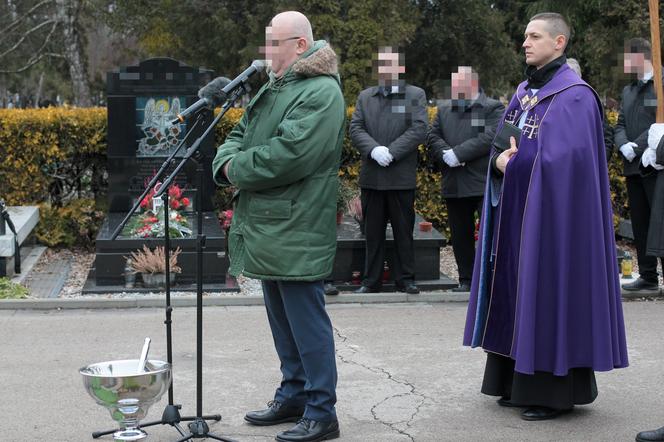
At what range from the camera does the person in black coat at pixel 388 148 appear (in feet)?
29.8

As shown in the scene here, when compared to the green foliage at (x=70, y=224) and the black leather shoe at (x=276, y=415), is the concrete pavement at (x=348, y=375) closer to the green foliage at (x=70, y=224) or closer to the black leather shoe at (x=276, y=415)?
the black leather shoe at (x=276, y=415)

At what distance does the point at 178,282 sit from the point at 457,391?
4.07 metres

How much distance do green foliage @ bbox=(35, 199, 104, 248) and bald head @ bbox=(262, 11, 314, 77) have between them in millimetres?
7013

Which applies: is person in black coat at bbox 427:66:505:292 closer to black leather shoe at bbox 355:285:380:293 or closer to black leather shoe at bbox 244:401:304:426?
black leather shoe at bbox 355:285:380:293

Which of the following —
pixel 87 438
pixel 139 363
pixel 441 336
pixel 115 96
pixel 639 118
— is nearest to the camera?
pixel 139 363

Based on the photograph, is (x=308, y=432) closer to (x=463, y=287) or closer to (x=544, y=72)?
(x=544, y=72)

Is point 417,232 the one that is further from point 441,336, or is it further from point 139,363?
point 139,363

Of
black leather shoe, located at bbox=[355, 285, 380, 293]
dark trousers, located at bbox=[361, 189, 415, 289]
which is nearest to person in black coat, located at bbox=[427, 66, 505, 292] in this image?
dark trousers, located at bbox=[361, 189, 415, 289]

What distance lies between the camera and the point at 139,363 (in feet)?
16.1

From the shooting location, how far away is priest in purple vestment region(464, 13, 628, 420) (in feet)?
18.1

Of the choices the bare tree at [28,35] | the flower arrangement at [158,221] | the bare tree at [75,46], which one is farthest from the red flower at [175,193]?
the bare tree at [28,35]

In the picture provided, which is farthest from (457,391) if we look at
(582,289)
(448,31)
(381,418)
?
(448,31)

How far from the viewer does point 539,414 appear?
562 centimetres

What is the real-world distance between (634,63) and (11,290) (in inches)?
223
